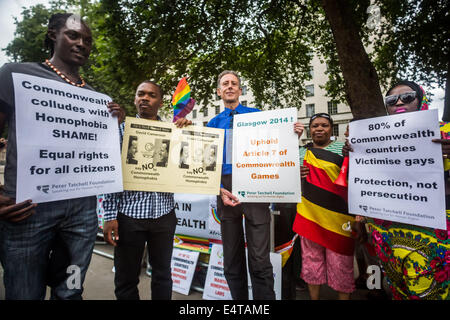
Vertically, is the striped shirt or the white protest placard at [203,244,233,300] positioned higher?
the striped shirt

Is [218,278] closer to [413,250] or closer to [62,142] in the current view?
[413,250]

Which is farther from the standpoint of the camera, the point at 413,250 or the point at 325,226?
the point at 325,226

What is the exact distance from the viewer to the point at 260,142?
6.81 ft

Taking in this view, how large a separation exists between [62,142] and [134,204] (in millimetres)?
726

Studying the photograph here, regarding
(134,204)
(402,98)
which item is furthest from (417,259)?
(134,204)

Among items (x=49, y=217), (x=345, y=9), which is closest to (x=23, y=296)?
(x=49, y=217)

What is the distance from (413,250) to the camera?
168 cm

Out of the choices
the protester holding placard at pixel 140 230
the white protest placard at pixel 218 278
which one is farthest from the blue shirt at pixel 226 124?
the white protest placard at pixel 218 278

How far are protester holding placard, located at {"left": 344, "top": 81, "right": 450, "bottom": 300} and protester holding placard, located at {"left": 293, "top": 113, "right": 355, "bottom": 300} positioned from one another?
1.30 feet

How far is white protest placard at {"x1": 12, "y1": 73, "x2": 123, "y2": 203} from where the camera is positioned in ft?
4.12

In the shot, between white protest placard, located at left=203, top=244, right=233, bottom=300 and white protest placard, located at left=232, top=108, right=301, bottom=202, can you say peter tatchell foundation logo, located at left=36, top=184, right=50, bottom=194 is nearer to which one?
white protest placard, located at left=232, top=108, right=301, bottom=202

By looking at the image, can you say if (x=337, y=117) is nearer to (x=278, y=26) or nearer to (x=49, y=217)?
(x=278, y=26)

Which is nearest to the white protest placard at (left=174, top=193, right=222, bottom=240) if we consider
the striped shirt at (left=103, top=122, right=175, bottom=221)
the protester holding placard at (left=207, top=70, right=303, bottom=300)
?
the protester holding placard at (left=207, top=70, right=303, bottom=300)

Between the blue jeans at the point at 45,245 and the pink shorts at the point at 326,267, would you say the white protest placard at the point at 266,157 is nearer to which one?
the pink shorts at the point at 326,267
